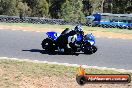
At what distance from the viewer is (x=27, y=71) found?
10297 millimetres

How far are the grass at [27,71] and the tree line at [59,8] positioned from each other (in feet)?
105

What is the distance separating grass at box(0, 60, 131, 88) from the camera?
9.17m

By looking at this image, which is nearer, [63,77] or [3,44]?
[63,77]

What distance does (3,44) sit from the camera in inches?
659

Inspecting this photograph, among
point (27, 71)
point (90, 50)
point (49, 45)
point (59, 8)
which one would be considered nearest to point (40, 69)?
point (27, 71)

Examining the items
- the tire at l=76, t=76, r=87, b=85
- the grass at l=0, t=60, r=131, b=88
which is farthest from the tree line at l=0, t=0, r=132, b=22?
the tire at l=76, t=76, r=87, b=85

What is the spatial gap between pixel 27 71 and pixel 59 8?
61885 millimetres

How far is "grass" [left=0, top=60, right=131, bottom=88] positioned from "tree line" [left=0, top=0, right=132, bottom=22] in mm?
32037

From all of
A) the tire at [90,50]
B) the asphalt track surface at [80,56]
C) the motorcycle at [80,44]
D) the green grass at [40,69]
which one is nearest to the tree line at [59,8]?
the asphalt track surface at [80,56]

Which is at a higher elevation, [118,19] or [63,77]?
[63,77]

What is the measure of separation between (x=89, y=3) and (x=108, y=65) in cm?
6273

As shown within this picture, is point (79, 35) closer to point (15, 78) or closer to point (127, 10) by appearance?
point (15, 78)

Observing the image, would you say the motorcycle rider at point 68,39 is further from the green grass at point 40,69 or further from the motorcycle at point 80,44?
the green grass at point 40,69

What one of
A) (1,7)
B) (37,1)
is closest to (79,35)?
(1,7)
